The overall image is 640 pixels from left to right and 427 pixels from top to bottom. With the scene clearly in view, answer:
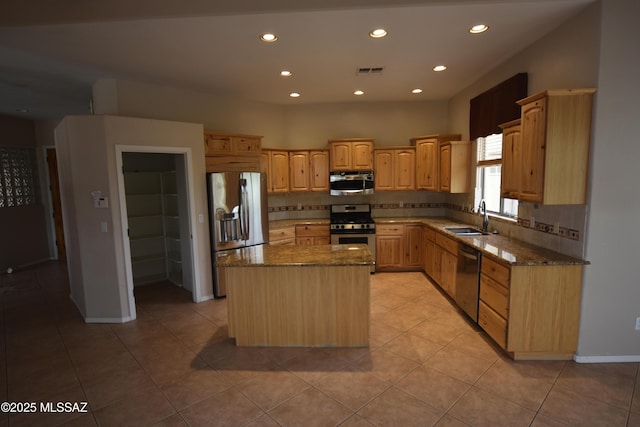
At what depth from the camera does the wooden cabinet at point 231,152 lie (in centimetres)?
468

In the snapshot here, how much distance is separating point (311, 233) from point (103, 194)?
3.11 meters

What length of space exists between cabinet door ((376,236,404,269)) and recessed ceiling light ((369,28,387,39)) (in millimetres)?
3276

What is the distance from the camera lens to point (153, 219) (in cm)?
544

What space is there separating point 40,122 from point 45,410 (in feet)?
21.9

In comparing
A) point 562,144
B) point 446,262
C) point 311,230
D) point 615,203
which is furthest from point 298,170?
point 615,203

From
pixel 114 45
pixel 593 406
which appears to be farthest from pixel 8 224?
pixel 593 406

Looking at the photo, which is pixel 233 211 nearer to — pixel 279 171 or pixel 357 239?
pixel 279 171

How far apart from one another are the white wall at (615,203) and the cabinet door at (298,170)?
4.07m

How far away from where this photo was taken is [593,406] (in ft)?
7.71

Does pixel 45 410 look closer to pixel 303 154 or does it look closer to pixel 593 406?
pixel 593 406

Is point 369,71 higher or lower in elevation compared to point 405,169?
higher

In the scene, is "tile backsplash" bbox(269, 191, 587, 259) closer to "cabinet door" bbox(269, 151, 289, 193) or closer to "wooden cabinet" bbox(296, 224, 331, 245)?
"cabinet door" bbox(269, 151, 289, 193)

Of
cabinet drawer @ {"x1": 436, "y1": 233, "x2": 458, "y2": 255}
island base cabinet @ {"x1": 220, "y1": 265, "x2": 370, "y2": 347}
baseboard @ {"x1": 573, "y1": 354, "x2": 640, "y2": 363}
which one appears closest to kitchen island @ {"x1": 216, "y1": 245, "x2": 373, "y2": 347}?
island base cabinet @ {"x1": 220, "y1": 265, "x2": 370, "y2": 347}

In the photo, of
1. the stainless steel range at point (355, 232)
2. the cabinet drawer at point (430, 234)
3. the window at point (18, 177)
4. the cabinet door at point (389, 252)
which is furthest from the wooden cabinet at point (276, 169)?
the window at point (18, 177)
